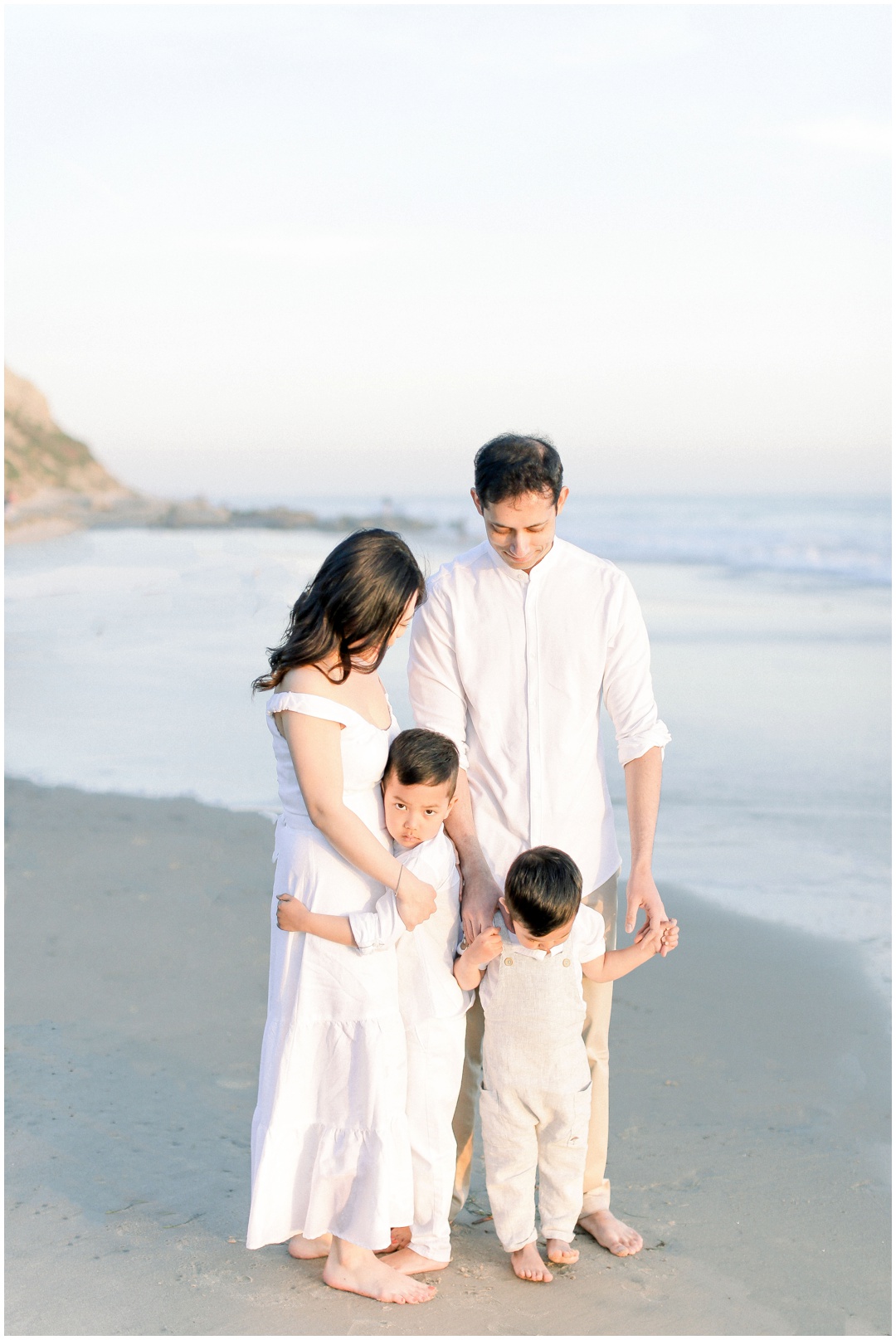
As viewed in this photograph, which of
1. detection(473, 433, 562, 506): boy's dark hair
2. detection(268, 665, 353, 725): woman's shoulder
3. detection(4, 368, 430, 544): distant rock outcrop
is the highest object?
detection(4, 368, 430, 544): distant rock outcrop

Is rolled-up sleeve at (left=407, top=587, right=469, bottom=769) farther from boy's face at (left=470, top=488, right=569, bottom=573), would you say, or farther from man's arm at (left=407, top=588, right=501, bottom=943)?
boy's face at (left=470, top=488, right=569, bottom=573)

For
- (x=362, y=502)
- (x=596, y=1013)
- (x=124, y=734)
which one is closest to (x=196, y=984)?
(x=596, y=1013)

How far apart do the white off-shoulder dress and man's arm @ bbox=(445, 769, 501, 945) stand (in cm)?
22

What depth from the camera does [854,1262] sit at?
122 inches

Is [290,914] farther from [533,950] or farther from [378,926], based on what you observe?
[533,950]

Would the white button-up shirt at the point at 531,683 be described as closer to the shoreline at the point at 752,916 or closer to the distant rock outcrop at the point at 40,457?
the shoreline at the point at 752,916

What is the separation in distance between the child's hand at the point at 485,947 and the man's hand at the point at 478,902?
0.02 m

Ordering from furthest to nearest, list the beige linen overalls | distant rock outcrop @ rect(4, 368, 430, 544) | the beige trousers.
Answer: distant rock outcrop @ rect(4, 368, 430, 544)
the beige trousers
the beige linen overalls

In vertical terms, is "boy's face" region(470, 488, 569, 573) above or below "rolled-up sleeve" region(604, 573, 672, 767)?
above

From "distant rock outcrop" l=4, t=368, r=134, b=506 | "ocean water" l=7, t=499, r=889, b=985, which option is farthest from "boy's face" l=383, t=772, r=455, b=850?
"distant rock outcrop" l=4, t=368, r=134, b=506

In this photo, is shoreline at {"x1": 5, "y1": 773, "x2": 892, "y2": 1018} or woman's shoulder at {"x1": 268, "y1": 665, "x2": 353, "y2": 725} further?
shoreline at {"x1": 5, "y1": 773, "x2": 892, "y2": 1018}

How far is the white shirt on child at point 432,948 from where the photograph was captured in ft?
9.47

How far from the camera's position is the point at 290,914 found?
2803 mm

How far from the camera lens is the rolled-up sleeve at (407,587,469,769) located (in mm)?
3068
